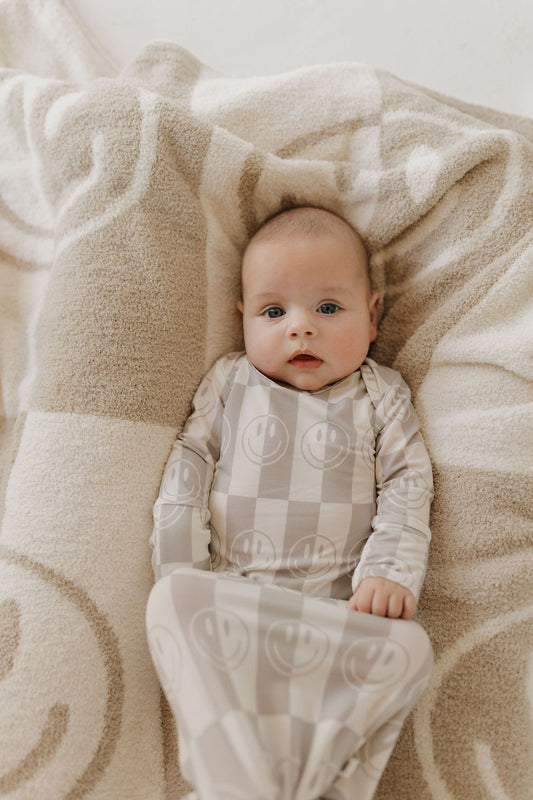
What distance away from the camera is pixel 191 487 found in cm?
118

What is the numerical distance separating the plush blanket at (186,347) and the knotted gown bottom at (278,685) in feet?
0.47

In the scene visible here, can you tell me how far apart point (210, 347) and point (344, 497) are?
0.38m

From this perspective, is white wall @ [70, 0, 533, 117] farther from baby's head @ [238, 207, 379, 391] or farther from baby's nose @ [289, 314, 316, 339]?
baby's nose @ [289, 314, 316, 339]

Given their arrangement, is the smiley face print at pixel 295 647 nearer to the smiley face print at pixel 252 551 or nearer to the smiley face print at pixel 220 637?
the smiley face print at pixel 220 637

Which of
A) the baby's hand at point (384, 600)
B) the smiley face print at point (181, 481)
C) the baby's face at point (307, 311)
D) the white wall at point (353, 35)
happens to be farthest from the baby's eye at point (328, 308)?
the white wall at point (353, 35)

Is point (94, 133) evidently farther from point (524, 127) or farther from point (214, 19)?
point (524, 127)

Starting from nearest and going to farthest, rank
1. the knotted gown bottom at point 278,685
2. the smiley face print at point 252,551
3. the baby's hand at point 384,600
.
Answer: the knotted gown bottom at point 278,685 < the baby's hand at point 384,600 < the smiley face print at point 252,551

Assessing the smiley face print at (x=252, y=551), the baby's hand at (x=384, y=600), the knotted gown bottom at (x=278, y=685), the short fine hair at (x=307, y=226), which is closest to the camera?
the knotted gown bottom at (x=278, y=685)

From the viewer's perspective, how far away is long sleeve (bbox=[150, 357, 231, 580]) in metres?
1.13

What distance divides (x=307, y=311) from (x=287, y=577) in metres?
0.45

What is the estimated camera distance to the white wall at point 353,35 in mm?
1612

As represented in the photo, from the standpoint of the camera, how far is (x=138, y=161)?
1246mm

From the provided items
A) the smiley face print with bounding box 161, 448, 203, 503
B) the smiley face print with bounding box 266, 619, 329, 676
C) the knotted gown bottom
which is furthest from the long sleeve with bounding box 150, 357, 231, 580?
the smiley face print with bounding box 266, 619, 329, 676

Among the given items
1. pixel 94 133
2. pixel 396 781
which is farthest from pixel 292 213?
pixel 396 781
